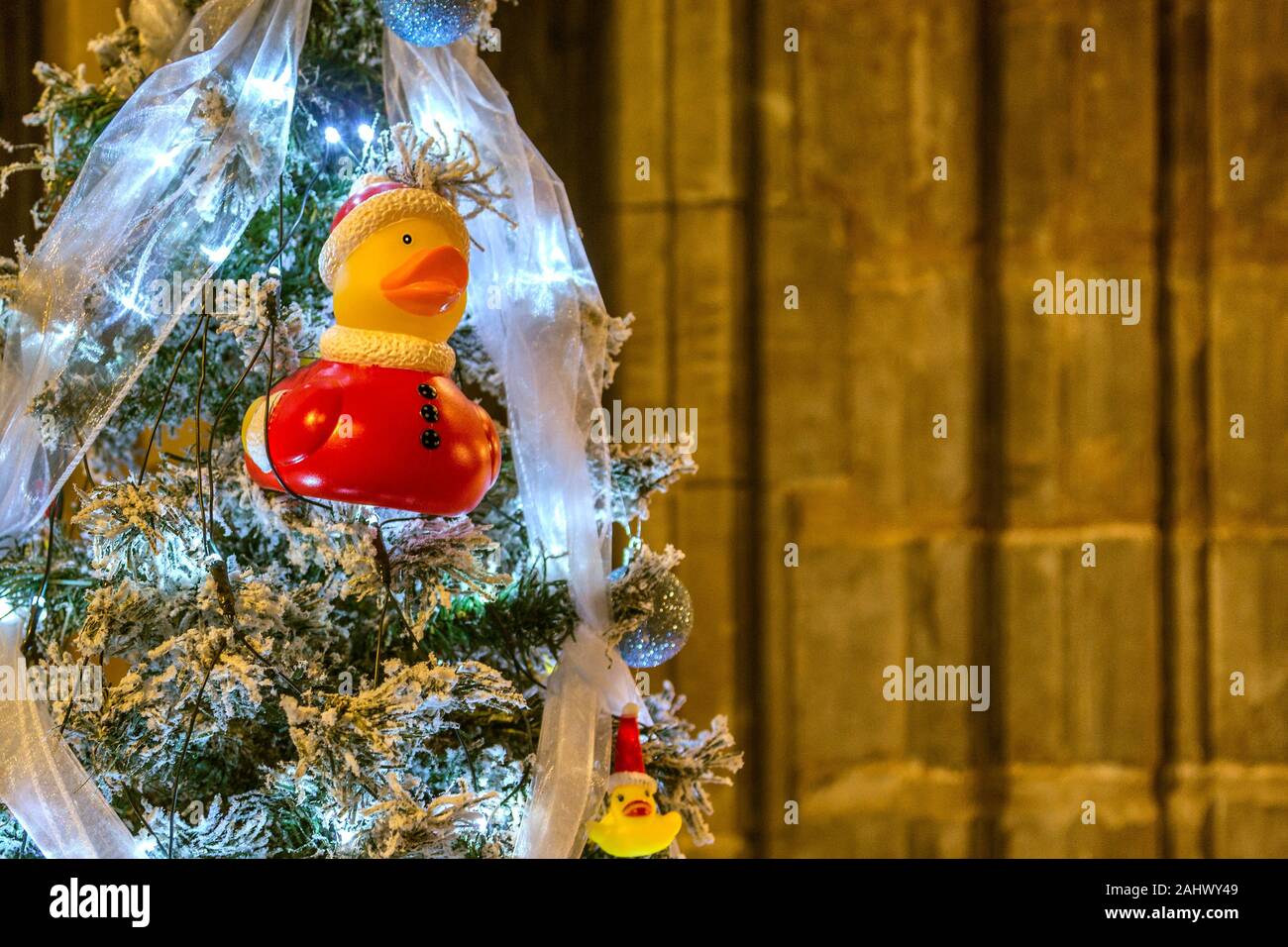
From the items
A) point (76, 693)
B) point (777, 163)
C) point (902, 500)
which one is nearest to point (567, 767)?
point (76, 693)

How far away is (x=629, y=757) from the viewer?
145cm

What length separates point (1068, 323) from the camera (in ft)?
9.05

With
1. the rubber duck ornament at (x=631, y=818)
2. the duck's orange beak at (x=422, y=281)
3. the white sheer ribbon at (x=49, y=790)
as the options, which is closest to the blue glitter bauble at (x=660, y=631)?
the rubber duck ornament at (x=631, y=818)

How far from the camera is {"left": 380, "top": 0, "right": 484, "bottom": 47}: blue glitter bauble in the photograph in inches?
54.5

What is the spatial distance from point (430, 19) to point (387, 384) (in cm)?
47

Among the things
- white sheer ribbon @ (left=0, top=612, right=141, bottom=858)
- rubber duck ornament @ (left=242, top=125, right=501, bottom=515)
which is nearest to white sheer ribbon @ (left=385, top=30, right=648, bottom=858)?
rubber duck ornament @ (left=242, top=125, right=501, bottom=515)

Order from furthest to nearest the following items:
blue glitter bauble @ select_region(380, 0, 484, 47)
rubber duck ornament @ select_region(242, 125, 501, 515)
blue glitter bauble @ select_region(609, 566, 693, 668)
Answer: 1. blue glitter bauble @ select_region(609, 566, 693, 668)
2. blue glitter bauble @ select_region(380, 0, 484, 47)
3. rubber duck ornament @ select_region(242, 125, 501, 515)

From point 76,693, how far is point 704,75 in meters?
2.03

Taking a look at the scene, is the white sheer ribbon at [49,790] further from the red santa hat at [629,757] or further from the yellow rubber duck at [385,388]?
the red santa hat at [629,757]

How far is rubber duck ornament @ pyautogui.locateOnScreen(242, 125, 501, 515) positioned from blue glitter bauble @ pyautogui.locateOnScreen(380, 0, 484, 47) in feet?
0.44

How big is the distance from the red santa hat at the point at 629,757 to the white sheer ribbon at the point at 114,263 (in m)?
0.58

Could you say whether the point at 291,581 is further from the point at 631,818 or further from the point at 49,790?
the point at 631,818

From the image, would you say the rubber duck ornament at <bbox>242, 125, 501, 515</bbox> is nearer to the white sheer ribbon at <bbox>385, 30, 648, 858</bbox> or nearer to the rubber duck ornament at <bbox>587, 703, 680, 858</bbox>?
the white sheer ribbon at <bbox>385, 30, 648, 858</bbox>

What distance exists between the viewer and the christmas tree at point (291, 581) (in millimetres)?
1290
